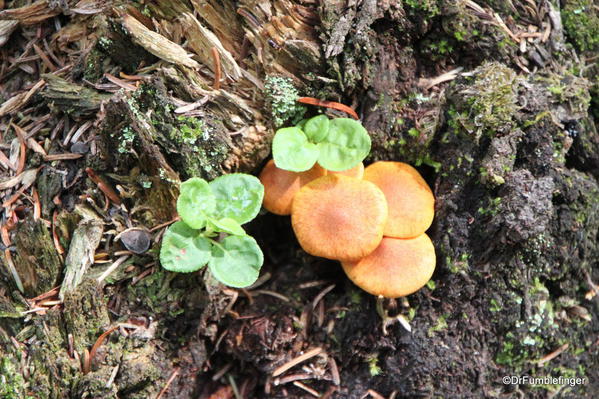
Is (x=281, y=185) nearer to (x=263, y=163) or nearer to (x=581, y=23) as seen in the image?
(x=263, y=163)

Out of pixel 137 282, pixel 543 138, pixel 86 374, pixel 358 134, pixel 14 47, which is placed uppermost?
pixel 543 138

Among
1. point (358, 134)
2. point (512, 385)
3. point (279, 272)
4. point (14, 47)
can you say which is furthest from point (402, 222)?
point (14, 47)

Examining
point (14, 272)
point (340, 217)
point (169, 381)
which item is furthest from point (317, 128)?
point (14, 272)

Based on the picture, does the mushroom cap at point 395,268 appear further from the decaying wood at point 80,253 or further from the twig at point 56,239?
the twig at point 56,239

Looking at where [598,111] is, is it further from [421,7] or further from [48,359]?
[48,359]

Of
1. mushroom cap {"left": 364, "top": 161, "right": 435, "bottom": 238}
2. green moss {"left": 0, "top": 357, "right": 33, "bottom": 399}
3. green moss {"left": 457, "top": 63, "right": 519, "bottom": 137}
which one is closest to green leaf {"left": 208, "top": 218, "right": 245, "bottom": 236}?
mushroom cap {"left": 364, "top": 161, "right": 435, "bottom": 238}

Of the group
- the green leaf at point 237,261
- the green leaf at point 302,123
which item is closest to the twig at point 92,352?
the green leaf at point 237,261
